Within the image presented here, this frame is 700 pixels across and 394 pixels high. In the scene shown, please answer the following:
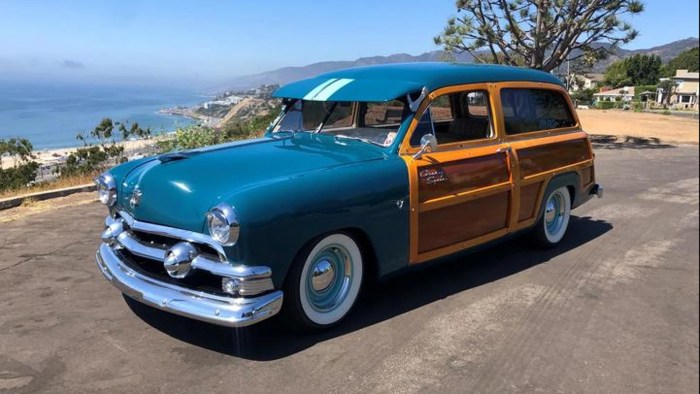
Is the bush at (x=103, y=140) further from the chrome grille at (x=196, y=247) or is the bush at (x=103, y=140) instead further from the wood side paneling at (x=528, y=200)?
the wood side paneling at (x=528, y=200)

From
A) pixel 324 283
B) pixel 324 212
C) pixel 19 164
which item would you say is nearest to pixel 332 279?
pixel 324 283

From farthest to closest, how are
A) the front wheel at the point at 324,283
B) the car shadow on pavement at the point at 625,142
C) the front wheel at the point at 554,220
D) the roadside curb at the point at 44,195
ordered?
1. the car shadow on pavement at the point at 625,142
2. the roadside curb at the point at 44,195
3. the front wheel at the point at 554,220
4. the front wheel at the point at 324,283

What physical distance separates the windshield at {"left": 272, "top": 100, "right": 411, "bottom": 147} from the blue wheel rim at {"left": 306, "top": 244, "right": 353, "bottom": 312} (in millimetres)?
960

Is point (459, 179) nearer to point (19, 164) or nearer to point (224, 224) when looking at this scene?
point (224, 224)

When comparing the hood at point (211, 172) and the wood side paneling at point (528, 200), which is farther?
the wood side paneling at point (528, 200)

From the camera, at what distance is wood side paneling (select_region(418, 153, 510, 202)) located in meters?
4.01

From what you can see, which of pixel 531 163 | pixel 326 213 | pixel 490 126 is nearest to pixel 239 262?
pixel 326 213

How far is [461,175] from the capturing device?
13.9 ft

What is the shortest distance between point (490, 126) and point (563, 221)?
67.1 inches

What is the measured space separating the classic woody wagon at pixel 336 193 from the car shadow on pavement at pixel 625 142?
12.4 meters

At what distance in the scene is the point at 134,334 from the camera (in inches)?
142

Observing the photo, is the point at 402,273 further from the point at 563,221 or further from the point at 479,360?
the point at 563,221

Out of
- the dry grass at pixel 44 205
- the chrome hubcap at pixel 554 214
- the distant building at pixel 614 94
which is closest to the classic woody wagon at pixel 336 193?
the chrome hubcap at pixel 554 214

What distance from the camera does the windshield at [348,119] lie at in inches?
168
